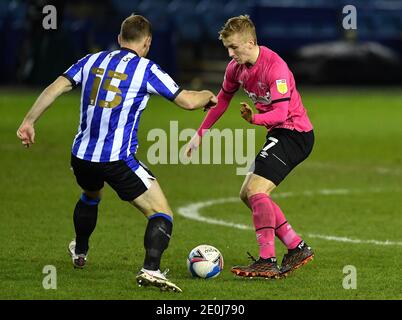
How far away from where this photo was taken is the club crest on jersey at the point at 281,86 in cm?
855

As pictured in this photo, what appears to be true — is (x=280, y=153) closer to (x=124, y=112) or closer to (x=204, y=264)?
(x=204, y=264)

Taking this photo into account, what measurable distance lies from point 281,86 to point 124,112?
4.38 ft

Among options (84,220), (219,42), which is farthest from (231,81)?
(219,42)

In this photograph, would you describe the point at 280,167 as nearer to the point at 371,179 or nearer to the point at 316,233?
the point at 316,233

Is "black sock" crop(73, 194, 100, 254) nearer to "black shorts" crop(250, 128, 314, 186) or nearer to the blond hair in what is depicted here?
"black shorts" crop(250, 128, 314, 186)

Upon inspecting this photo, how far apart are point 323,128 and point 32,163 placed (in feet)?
25.7

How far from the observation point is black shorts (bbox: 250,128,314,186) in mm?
8695

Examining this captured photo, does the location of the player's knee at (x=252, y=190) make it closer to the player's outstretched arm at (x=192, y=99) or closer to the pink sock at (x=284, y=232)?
the pink sock at (x=284, y=232)

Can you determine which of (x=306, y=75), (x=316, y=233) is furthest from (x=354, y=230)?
(x=306, y=75)

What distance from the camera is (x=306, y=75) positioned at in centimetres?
3547

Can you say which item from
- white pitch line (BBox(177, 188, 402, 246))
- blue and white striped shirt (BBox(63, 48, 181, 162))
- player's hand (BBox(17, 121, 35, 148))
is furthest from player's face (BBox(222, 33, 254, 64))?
white pitch line (BBox(177, 188, 402, 246))

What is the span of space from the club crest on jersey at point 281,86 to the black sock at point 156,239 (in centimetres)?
137

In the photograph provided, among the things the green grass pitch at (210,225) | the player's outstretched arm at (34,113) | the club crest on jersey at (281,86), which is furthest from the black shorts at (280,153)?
the player's outstretched arm at (34,113)

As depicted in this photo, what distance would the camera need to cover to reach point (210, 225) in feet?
36.4
